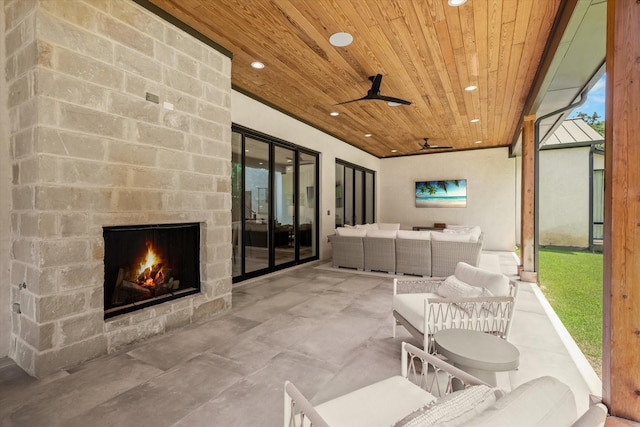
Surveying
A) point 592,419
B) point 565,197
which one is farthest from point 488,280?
point 565,197

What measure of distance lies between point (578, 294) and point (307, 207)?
4972 mm

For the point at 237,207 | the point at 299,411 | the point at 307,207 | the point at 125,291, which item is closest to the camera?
the point at 299,411

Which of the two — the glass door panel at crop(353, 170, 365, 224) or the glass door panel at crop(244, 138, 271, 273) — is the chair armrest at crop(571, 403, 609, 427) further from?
the glass door panel at crop(353, 170, 365, 224)

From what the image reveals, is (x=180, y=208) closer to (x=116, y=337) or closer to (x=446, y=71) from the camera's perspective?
(x=116, y=337)

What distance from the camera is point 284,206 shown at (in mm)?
6266

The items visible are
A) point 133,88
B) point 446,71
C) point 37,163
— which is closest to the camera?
point 37,163

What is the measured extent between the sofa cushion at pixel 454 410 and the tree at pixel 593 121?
502 inches

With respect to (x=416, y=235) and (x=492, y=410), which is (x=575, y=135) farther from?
(x=492, y=410)

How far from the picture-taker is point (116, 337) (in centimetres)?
266

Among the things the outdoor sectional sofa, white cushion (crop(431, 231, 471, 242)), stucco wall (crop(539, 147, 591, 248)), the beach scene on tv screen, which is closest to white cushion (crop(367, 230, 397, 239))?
the outdoor sectional sofa

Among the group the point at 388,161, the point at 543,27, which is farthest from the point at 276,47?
the point at 388,161

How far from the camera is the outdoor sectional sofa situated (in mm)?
5348

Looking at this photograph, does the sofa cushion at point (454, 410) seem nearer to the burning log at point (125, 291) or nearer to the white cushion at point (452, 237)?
the burning log at point (125, 291)

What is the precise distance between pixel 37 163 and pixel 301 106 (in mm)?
4110
